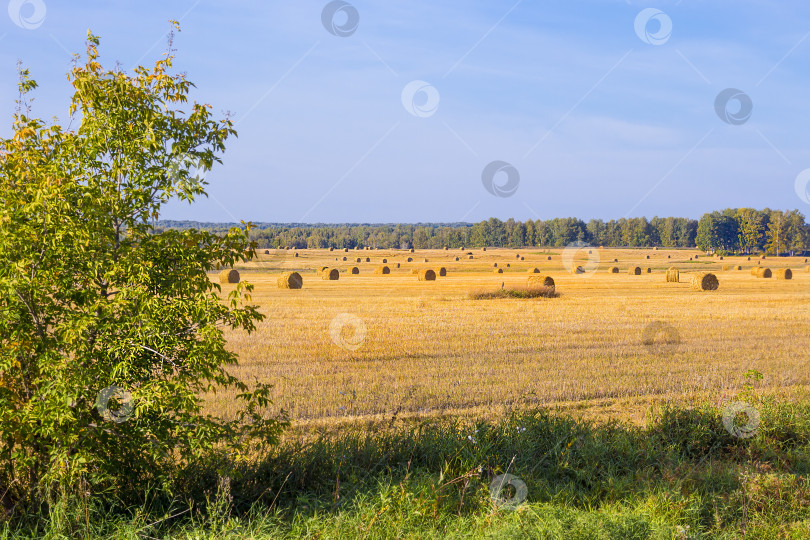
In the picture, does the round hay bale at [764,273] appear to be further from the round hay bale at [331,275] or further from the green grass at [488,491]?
the green grass at [488,491]

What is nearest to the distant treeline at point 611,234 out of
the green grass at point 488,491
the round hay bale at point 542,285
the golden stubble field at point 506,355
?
the round hay bale at point 542,285

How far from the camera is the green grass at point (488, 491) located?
550 cm

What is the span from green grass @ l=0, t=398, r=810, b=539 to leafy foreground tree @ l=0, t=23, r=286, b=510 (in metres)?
0.42

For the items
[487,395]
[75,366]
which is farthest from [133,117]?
[487,395]

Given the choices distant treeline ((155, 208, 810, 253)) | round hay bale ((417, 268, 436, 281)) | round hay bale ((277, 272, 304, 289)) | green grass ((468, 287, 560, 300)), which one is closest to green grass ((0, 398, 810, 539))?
green grass ((468, 287, 560, 300))

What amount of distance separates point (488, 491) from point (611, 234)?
185 meters

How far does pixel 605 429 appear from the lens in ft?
28.4

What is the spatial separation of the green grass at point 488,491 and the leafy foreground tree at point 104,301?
42 cm

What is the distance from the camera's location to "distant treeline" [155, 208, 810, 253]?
145 metres

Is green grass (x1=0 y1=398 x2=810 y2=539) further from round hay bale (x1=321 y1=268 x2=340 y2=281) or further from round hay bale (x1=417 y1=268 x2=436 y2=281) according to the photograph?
round hay bale (x1=321 y1=268 x2=340 y2=281)

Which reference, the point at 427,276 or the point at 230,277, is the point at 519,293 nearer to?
the point at 427,276

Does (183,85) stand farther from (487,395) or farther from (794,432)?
(794,432)

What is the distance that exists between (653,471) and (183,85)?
6809 mm

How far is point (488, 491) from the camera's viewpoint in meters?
6.50
